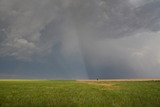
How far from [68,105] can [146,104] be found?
8570 mm

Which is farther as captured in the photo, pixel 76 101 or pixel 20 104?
pixel 76 101

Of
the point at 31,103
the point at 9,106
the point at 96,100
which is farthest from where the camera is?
the point at 96,100

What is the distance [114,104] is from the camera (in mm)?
27453

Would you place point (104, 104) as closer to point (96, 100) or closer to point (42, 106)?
point (96, 100)

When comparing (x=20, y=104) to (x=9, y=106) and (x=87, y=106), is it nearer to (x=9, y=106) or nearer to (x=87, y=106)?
(x=9, y=106)

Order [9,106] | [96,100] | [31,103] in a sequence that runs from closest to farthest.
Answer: [9,106] → [31,103] → [96,100]

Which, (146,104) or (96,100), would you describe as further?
(96,100)

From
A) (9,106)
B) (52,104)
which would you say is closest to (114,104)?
(52,104)

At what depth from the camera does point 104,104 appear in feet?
90.4

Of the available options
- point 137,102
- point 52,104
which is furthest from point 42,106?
point 137,102

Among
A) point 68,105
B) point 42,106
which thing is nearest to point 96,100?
point 68,105

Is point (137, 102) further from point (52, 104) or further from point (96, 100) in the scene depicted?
point (52, 104)

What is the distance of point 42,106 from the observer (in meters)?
26.1

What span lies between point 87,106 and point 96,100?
3.45m
